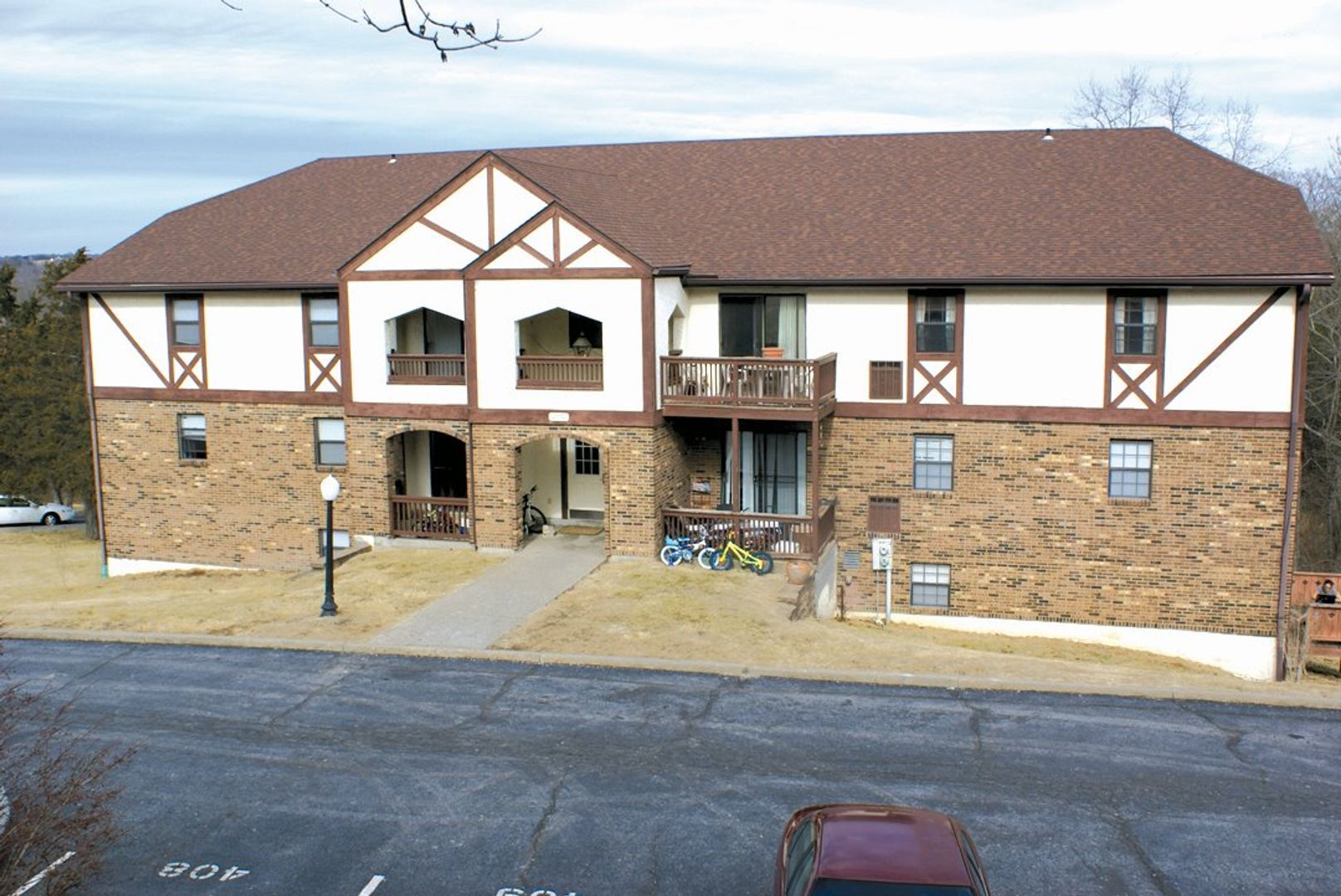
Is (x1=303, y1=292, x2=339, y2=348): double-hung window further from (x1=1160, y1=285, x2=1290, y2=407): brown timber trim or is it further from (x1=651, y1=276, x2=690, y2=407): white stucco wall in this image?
(x1=1160, y1=285, x2=1290, y2=407): brown timber trim

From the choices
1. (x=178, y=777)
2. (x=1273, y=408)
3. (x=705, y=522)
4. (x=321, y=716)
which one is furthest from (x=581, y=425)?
(x=1273, y=408)

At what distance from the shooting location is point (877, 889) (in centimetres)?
846

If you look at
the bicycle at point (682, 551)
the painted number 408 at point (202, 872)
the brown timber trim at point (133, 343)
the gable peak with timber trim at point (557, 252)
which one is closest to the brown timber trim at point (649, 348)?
the gable peak with timber trim at point (557, 252)

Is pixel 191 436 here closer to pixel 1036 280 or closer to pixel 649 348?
pixel 649 348

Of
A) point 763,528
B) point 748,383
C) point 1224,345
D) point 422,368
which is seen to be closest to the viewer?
point 1224,345

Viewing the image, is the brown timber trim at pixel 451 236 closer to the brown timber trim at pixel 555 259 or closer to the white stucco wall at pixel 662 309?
the brown timber trim at pixel 555 259

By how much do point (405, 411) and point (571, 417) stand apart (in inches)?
151

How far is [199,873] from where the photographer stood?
35.9 ft

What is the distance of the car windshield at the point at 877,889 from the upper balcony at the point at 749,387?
14.2m

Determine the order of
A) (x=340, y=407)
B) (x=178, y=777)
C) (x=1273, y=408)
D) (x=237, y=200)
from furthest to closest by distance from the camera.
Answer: (x=237, y=200)
(x=340, y=407)
(x=1273, y=408)
(x=178, y=777)

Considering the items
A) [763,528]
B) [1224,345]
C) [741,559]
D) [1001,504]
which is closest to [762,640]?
[741,559]

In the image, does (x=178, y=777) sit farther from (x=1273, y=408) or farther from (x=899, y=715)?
(x=1273, y=408)

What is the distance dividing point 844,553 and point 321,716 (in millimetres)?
12572

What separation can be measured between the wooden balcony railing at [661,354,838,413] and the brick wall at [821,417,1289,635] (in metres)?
1.63
